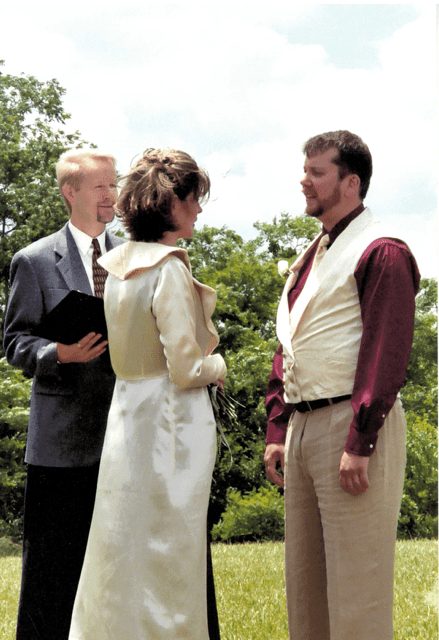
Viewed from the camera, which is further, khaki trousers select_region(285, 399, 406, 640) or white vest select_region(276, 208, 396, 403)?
white vest select_region(276, 208, 396, 403)

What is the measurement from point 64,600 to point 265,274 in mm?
17368

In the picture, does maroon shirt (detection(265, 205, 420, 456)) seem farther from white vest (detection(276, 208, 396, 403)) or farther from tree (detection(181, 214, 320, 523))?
tree (detection(181, 214, 320, 523))

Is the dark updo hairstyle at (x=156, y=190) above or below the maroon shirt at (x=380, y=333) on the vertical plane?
above

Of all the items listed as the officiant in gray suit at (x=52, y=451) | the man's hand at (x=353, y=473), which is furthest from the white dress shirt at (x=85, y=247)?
the man's hand at (x=353, y=473)

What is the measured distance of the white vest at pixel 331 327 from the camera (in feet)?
9.21

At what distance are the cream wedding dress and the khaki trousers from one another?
1.44ft

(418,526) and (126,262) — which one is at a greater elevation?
(126,262)

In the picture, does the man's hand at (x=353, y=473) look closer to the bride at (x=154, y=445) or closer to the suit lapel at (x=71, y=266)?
the bride at (x=154, y=445)

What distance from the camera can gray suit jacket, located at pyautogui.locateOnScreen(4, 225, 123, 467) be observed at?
10.7ft

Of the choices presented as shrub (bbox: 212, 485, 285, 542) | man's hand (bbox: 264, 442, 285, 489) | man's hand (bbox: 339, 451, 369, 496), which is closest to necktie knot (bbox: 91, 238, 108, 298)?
man's hand (bbox: 264, 442, 285, 489)

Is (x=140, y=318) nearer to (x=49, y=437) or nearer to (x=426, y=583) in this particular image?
(x=49, y=437)

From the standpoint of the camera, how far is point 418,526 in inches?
675

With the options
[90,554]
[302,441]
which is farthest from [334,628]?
[90,554]

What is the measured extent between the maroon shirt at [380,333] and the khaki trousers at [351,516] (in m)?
0.13
